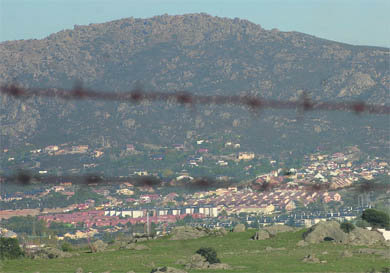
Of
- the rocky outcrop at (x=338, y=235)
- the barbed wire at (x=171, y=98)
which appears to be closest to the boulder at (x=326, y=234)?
the rocky outcrop at (x=338, y=235)

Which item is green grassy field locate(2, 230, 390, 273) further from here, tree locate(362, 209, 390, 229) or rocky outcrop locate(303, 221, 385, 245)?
tree locate(362, 209, 390, 229)

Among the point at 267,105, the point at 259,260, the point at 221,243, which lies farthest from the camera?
the point at 221,243

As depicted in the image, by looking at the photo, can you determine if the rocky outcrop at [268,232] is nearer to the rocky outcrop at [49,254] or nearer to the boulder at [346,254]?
the boulder at [346,254]

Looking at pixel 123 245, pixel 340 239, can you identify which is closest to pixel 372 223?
pixel 340 239

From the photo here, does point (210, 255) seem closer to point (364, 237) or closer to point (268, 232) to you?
point (364, 237)

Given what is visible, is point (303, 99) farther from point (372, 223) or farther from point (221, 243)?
point (372, 223)

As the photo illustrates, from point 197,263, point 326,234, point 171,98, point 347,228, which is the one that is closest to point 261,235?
point 326,234

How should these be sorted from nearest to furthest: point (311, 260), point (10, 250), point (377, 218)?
1. point (311, 260)
2. point (10, 250)
3. point (377, 218)
